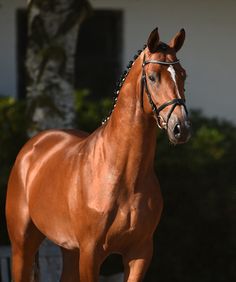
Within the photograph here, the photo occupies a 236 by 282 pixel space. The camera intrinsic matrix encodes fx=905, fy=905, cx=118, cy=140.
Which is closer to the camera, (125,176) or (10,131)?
(125,176)

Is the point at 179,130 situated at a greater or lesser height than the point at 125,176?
greater

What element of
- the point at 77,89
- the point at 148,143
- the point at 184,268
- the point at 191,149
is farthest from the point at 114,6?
the point at 148,143

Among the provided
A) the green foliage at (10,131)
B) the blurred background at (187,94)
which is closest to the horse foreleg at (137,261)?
the blurred background at (187,94)

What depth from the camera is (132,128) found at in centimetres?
480

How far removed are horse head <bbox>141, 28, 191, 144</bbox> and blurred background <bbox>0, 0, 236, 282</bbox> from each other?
9.77ft

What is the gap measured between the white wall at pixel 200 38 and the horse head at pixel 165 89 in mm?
5183

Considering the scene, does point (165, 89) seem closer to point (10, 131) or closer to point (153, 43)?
point (153, 43)

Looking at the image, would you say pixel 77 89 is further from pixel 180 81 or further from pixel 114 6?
pixel 180 81

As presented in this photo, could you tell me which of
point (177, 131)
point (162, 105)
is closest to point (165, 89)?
point (162, 105)

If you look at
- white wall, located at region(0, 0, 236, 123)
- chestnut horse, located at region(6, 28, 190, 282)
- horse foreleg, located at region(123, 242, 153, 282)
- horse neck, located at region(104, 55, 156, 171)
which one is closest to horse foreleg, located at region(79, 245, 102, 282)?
chestnut horse, located at region(6, 28, 190, 282)

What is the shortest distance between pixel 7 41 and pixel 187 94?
2056 mm

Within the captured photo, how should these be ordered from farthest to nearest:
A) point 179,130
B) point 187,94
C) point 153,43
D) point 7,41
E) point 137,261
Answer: point 187,94 < point 7,41 < point 137,261 < point 153,43 < point 179,130

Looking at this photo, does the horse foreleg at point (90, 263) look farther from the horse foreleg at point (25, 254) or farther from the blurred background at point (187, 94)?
the blurred background at point (187, 94)

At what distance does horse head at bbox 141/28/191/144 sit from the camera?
443cm
